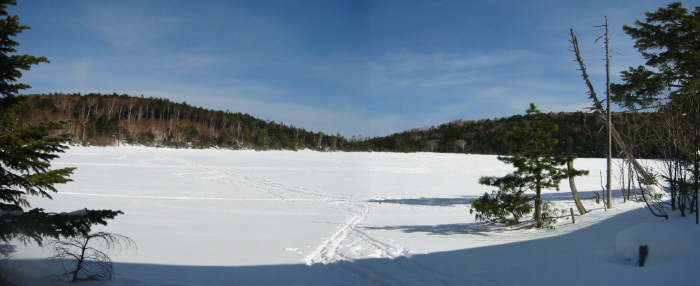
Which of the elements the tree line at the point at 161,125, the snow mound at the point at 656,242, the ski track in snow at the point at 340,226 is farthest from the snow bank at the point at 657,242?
the tree line at the point at 161,125

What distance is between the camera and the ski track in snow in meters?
7.67

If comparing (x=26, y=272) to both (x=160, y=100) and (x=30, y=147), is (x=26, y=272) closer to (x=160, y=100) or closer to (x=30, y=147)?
(x=30, y=147)

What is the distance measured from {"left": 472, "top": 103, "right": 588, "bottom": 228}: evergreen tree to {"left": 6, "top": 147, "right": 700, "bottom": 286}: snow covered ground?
2.89 feet

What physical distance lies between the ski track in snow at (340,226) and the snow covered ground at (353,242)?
0.16 ft

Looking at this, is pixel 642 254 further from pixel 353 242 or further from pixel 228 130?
pixel 228 130

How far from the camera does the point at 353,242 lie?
9031 millimetres

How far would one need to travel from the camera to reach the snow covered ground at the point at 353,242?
5934 millimetres

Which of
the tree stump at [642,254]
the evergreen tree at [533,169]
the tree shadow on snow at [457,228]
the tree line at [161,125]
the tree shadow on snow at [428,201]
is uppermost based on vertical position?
the tree line at [161,125]

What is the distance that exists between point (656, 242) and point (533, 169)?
5019 millimetres

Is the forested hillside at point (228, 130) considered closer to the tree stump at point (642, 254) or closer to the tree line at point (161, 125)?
the tree line at point (161, 125)

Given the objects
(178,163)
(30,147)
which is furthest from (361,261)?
(178,163)

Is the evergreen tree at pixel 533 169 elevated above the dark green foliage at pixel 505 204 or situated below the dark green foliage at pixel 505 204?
above

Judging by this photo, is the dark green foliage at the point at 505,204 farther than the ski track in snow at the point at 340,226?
Yes

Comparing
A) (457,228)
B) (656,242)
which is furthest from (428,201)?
(656,242)
